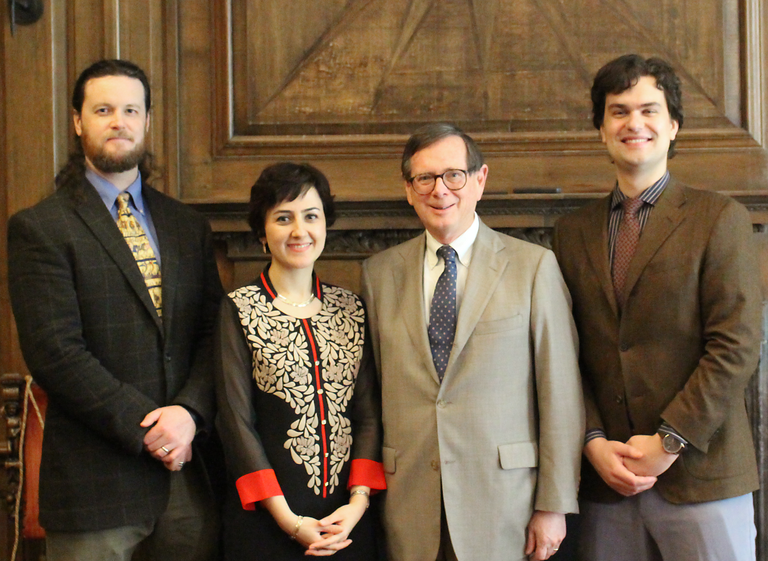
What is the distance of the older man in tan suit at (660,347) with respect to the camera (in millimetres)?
1828

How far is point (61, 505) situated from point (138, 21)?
5.29 ft

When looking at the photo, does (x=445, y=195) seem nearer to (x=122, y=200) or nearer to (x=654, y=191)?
(x=654, y=191)

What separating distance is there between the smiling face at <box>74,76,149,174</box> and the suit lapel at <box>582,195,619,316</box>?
4.21 feet

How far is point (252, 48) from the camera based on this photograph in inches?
102

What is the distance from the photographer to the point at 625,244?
6.59 ft

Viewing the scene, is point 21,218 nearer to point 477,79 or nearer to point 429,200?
point 429,200

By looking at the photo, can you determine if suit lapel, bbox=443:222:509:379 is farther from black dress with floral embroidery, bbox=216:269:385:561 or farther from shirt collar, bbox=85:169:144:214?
shirt collar, bbox=85:169:144:214

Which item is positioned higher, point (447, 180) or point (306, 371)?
point (447, 180)

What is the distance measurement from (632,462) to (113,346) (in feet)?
4.52

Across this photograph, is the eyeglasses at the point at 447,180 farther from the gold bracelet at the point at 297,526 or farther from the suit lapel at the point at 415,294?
the gold bracelet at the point at 297,526

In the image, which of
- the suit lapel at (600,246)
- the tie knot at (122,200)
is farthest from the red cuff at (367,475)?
the tie knot at (122,200)

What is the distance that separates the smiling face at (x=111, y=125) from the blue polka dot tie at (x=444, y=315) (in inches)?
35.7

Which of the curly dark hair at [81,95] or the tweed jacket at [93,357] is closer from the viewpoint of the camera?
the tweed jacket at [93,357]

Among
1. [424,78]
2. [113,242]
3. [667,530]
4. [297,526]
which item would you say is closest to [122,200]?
[113,242]
